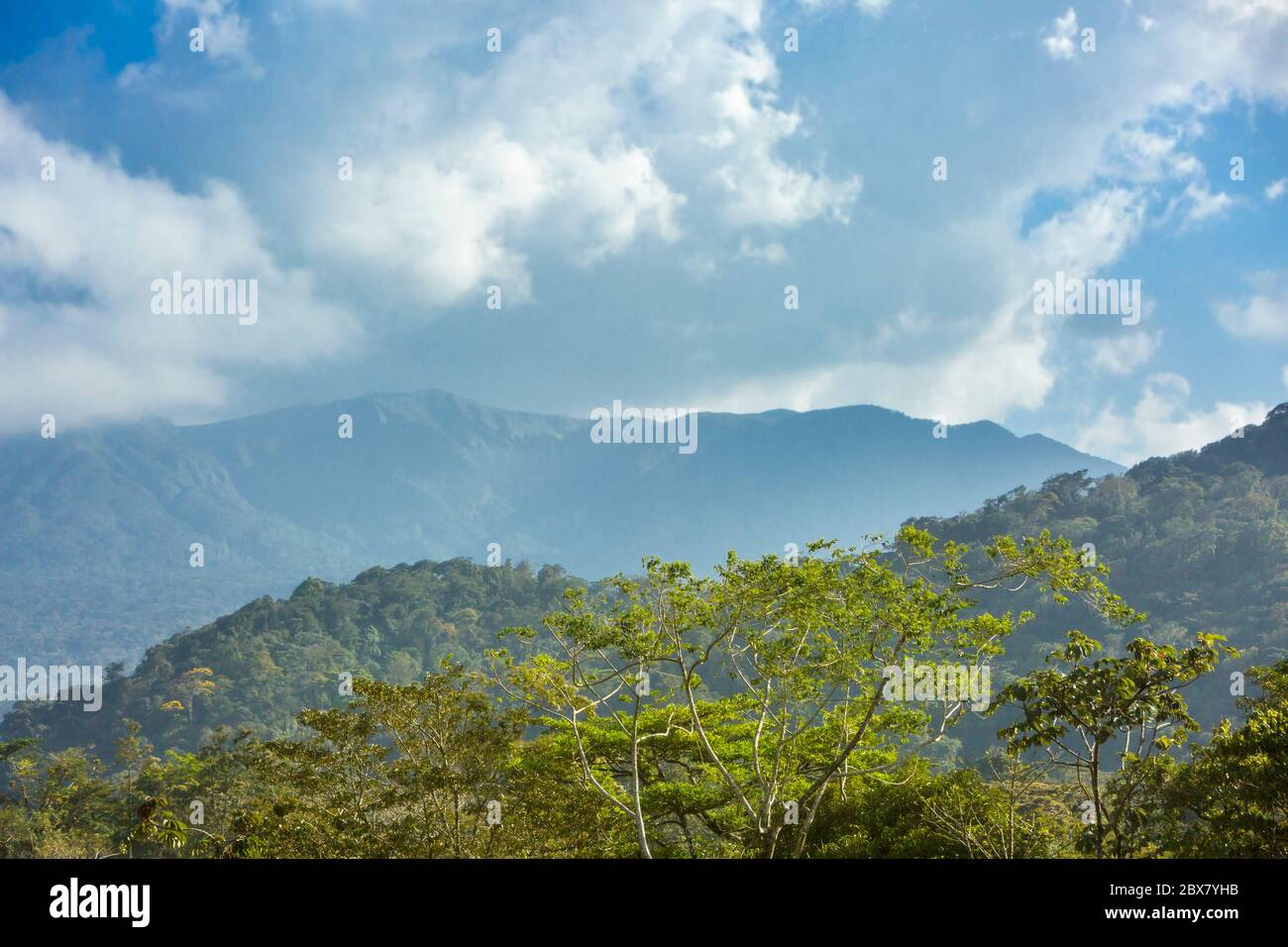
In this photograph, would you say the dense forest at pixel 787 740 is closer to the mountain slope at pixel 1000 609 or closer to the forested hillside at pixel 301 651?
the mountain slope at pixel 1000 609

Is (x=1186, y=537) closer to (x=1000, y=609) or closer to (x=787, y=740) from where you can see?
(x=1000, y=609)

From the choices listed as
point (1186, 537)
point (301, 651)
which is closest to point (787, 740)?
point (1186, 537)

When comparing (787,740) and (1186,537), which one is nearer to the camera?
(787,740)

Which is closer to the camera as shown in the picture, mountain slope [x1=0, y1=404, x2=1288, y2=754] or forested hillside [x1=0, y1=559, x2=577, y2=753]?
mountain slope [x1=0, y1=404, x2=1288, y2=754]

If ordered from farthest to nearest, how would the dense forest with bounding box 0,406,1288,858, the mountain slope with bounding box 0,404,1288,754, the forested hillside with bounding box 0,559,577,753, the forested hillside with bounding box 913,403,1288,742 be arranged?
the forested hillside with bounding box 0,559,577,753 → the mountain slope with bounding box 0,404,1288,754 → the forested hillside with bounding box 913,403,1288,742 → the dense forest with bounding box 0,406,1288,858

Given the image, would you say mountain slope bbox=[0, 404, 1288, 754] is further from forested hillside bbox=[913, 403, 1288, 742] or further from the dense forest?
the dense forest

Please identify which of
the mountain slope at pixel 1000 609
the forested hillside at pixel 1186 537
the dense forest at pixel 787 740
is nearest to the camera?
the dense forest at pixel 787 740

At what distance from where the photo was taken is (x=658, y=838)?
11.4m

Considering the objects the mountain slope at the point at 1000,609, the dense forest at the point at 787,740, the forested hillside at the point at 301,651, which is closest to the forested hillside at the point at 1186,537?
the mountain slope at the point at 1000,609

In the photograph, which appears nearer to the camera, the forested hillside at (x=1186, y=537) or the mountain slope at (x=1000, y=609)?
the forested hillside at (x=1186, y=537)

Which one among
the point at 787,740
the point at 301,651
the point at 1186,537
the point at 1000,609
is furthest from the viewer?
the point at 301,651

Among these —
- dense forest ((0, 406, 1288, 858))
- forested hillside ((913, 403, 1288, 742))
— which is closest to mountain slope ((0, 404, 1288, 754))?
forested hillside ((913, 403, 1288, 742))
